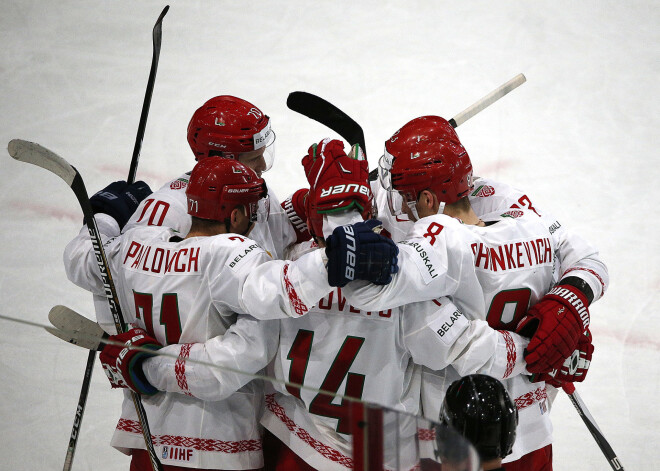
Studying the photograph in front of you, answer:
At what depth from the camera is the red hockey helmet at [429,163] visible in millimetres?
2080

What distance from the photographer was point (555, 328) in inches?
78.2

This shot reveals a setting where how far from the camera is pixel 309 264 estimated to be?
1799 mm

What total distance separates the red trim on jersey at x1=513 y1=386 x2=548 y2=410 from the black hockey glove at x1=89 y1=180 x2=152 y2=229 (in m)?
1.33

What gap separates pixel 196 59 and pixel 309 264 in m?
3.16

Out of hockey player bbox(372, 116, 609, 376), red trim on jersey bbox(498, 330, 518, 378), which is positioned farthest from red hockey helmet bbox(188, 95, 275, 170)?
red trim on jersey bbox(498, 330, 518, 378)

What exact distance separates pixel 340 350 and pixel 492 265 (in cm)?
45

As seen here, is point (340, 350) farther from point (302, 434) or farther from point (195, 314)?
point (195, 314)

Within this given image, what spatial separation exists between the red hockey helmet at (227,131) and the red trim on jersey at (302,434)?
2.77ft

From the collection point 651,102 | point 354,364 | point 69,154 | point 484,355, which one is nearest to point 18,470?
point 354,364

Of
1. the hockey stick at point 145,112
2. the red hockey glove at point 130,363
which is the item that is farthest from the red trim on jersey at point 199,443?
the hockey stick at point 145,112

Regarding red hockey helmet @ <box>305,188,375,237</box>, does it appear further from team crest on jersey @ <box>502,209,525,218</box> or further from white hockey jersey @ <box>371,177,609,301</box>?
team crest on jersey @ <box>502,209,525,218</box>

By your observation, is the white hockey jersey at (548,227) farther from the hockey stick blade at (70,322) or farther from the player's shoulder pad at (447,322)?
the hockey stick blade at (70,322)

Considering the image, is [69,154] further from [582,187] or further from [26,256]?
[582,187]

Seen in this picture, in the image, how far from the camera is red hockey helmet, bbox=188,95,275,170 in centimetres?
256
